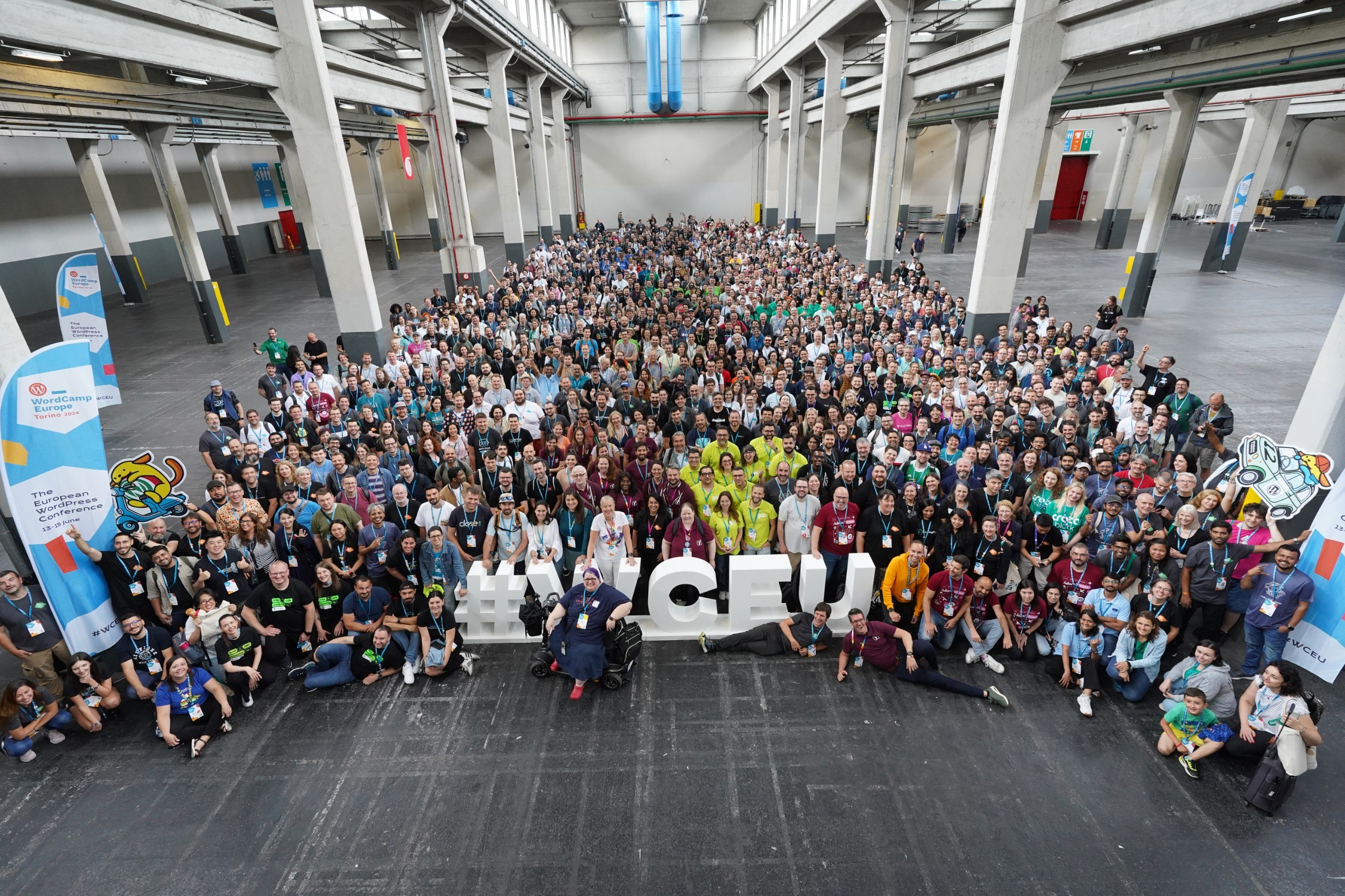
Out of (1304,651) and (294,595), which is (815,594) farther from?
(294,595)

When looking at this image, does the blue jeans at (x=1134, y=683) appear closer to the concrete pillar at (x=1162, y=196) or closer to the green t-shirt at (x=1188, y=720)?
the green t-shirt at (x=1188, y=720)

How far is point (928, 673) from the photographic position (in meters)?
6.10

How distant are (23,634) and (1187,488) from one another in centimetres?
1127

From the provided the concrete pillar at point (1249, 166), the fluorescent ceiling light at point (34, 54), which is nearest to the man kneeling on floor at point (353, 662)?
the fluorescent ceiling light at point (34, 54)

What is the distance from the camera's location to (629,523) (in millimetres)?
7098

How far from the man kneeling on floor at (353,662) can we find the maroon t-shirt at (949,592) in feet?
17.7

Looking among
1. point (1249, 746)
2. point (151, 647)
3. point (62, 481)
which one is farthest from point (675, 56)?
point (1249, 746)

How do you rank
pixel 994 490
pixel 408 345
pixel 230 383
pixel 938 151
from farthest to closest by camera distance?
pixel 938 151
pixel 230 383
pixel 408 345
pixel 994 490

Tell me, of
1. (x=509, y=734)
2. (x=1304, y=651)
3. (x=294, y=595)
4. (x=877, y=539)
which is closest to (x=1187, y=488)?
(x=1304, y=651)

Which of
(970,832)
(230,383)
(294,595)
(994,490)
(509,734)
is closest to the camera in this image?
(970,832)

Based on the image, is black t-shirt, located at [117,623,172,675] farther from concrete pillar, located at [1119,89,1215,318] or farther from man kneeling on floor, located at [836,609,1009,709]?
concrete pillar, located at [1119,89,1215,318]

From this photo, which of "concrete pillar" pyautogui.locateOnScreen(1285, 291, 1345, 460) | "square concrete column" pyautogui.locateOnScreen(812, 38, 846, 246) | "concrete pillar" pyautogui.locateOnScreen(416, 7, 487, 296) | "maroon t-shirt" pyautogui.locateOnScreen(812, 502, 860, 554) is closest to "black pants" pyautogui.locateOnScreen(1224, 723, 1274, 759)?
"maroon t-shirt" pyautogui.locateOnScreen(812, 502, 860, 554)

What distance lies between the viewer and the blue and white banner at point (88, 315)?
938 centimetres

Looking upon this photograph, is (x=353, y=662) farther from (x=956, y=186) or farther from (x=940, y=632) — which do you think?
(x=956, y=186)
